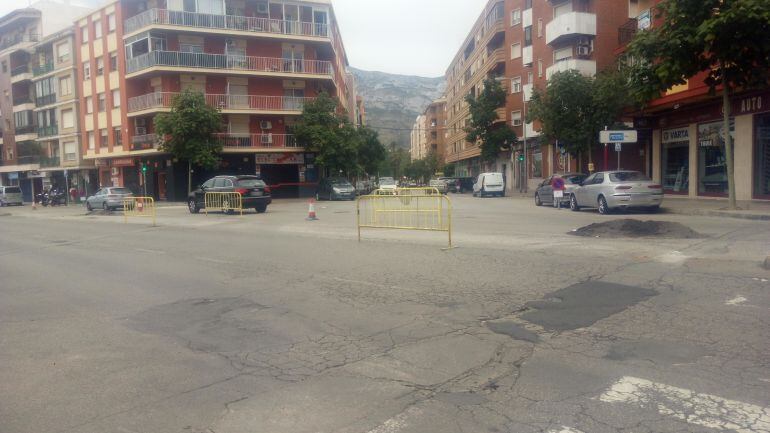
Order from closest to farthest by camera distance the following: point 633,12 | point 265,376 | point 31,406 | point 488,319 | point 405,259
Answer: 1. point 31,406
2. point 265,376
3. point 488,319
4. point 405,259
5. point 633,12

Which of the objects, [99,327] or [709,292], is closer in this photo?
[99,327]

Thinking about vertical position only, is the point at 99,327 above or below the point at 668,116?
below

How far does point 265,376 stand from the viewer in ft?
15.3

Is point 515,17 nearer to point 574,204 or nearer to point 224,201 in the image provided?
point 574,204

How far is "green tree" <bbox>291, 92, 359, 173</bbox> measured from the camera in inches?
1647

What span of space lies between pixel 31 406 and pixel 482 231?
11.8 m

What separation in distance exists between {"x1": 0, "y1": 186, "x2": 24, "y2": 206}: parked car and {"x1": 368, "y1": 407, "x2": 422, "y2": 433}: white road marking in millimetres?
58127

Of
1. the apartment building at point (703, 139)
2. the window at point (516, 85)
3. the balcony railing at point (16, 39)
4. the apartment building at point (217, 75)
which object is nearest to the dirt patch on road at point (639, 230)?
the apartment building at point (703, 139)

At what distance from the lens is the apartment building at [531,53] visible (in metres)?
35.0

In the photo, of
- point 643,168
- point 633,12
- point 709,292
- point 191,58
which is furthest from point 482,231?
point 191,58

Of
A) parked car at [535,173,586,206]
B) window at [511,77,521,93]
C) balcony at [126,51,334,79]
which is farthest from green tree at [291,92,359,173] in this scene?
parked car at [535,173,586,206]

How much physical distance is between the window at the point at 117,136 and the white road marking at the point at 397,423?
156 ft

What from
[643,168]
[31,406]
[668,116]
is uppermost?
[668,116]

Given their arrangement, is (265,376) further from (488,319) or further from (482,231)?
(482,231)
